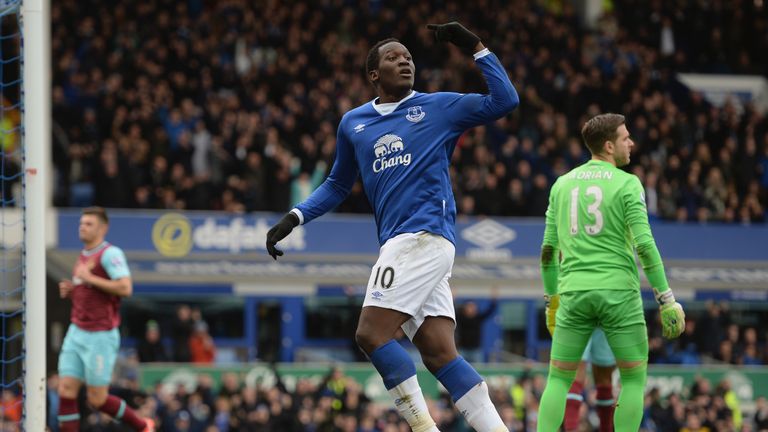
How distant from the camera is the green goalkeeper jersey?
717cm

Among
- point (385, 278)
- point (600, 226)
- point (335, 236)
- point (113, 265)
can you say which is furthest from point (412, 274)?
point (335, 236)

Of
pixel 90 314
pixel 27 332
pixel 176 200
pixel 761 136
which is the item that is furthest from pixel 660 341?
pixel 27 332

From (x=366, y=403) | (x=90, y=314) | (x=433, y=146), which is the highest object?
(x=433, y=146)

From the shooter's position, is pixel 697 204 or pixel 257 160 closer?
pixel 257 160

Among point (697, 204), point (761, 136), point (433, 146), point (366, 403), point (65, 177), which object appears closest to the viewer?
point (433, 146)

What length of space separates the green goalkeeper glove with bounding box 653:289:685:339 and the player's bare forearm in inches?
179

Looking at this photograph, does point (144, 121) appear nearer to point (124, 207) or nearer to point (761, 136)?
point (124, 207)

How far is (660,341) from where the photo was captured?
21469 millimetres

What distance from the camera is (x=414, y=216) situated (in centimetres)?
627

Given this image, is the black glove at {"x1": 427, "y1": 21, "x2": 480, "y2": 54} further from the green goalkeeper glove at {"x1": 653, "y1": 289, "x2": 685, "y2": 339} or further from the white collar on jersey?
the green goalkeeper glove at {"x1": 653, "y1": 289, "x2": 685, "y2": 339}

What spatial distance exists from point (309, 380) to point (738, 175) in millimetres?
11204

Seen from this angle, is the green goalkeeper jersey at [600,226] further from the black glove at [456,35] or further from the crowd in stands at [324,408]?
the crowd in stands at [324,408]

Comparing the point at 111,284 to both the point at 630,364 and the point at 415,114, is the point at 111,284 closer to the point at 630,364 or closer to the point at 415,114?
the point at 415,114

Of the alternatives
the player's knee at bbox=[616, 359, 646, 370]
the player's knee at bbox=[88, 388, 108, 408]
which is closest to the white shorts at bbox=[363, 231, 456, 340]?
the player's knee at bbox=[616, 359, 646, 370]
